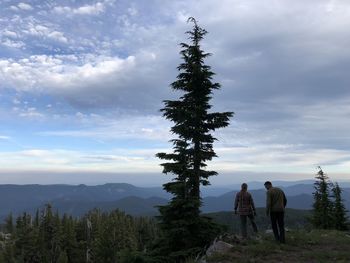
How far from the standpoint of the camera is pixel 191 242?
1734 centimetres

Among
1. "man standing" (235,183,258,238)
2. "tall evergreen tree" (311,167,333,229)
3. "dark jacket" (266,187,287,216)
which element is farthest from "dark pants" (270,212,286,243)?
"tall evergreen tree" (311,167,333,229)

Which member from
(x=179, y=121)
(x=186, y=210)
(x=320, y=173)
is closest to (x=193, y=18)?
(x=179, y=121)

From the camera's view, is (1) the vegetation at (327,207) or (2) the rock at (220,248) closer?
(2) the rock at (220,248)

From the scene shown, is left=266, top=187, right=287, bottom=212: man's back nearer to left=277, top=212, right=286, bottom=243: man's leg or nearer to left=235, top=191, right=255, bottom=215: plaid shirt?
left=277, top=212, right=286, bottom=243: man's leg

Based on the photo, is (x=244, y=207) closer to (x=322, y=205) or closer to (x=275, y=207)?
(x=275, y=207)

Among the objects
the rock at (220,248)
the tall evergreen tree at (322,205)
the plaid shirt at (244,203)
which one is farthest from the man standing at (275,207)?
the tall evergreen tree at (322,205)

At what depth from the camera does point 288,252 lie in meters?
14.4

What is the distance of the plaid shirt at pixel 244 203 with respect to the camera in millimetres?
17531

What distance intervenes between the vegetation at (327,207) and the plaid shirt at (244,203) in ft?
76.3

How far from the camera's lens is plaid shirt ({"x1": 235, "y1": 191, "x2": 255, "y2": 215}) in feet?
57.5

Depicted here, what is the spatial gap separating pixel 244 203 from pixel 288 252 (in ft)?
12.1

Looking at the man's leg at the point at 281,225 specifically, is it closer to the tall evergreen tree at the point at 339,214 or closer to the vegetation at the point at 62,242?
the tall evergreen tree at the point at 339,214

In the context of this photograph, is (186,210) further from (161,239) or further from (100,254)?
(100,254)

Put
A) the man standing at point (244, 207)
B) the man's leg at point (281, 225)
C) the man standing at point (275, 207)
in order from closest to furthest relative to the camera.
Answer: the man's leg at point (281, 225) → the man standing at point (275, 207) → the man standing at point (244, 207)
